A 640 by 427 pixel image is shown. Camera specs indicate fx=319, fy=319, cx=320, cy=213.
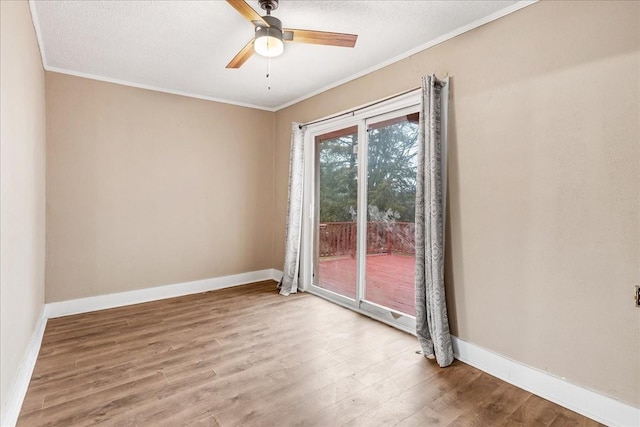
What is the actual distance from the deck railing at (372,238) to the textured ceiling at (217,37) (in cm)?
164

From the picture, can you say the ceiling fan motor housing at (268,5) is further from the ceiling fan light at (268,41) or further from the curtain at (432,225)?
the curtain at (432,225)

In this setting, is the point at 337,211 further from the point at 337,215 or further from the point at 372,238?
the point at 372,238

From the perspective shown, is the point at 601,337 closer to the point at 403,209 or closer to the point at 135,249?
the point at 403,209

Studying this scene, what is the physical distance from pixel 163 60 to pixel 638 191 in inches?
150

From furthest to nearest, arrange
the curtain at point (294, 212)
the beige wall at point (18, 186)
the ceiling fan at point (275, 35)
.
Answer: the curtain at point (294, 212), the ceiling fan at point (275, 35), the beige wall at point (18, 186)

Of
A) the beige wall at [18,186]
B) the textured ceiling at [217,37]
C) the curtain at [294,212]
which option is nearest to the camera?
the beige wall at [18,186]

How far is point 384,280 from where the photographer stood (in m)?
3.54

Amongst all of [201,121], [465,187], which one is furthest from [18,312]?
[465,187]

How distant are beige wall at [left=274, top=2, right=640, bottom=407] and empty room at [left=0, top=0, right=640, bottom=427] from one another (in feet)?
0.04

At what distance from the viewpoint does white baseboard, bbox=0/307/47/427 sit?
172cm

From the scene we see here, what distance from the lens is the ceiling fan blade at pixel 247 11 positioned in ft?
5.97

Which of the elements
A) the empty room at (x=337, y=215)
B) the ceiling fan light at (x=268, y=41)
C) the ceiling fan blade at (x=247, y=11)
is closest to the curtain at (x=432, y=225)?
the empty room at (x=337, y=215)

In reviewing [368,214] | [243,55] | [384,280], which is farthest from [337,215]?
[243,55]

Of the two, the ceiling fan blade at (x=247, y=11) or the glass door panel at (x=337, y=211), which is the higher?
the ceiling fan blade at (x=247, y=11)
